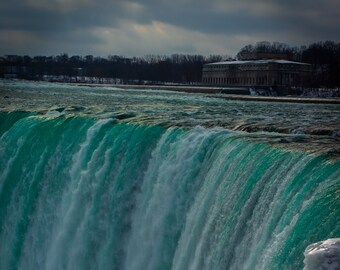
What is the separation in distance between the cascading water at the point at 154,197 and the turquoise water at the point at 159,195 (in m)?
0.02

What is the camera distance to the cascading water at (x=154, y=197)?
26.6ft

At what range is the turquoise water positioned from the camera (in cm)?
814

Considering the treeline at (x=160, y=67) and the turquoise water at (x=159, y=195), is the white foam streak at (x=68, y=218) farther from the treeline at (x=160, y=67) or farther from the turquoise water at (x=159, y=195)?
the treeline at (x=160, y=67)

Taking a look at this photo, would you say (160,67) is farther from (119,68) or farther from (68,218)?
(68,218)

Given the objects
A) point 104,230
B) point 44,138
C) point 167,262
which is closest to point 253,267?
point 167,262

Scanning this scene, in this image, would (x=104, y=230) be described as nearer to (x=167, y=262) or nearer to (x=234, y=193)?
(x=167, y=262)

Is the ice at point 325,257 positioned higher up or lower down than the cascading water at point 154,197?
higher up

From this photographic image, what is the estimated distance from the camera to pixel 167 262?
11234 millimetres

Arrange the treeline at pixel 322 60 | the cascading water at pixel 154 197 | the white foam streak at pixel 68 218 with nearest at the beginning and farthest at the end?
the cascading water at pixel 154 197 < the white foam streak at pixel 68 218 < the treeline at pixel 322 60

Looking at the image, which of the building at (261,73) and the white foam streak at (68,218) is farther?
the building at (261,73)

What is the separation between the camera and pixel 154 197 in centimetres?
1193

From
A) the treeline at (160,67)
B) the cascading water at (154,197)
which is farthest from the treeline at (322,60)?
the cascading water at (154,197)

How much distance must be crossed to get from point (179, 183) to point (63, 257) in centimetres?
405

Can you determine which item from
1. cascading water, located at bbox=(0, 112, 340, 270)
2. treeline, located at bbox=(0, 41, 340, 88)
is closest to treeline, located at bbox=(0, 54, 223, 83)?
treeline, located at bbox=(0, 41, 340, 88)
